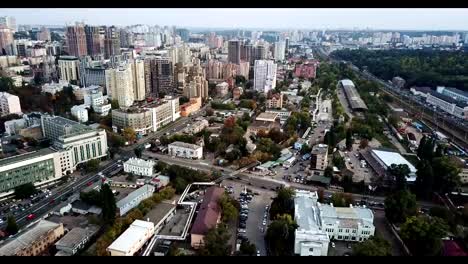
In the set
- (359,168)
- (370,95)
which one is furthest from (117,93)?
(370,95)

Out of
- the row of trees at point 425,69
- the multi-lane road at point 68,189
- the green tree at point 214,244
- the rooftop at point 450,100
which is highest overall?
the row of trees at point 425,69

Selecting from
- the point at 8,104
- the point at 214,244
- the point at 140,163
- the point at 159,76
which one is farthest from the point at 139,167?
the point at 159,76

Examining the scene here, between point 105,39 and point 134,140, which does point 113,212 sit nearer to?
point 134,140

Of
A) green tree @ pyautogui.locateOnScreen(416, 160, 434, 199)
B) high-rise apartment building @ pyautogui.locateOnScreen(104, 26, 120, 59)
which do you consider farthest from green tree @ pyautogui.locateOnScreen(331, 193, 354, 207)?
high-rise apartment building @ pyautogui.locateOnScreen(104, 26, 120, 59)

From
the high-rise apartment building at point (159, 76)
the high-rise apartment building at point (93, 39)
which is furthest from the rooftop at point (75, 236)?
the high-rise apartment building at point (93, 39)

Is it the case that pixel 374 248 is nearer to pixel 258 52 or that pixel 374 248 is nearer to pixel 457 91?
pixel 457 91

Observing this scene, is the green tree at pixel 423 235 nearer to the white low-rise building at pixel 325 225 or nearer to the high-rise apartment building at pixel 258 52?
the white low-rise building at pixel 325 225

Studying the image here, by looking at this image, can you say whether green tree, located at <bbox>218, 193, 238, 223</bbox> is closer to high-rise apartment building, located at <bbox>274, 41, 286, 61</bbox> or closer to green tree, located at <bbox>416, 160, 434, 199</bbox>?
green tree, located at <bbox>416, 160, 434, 199</bbox>
